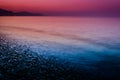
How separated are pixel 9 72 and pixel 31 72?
259cm

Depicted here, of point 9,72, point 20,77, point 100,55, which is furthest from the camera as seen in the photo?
point 100,55

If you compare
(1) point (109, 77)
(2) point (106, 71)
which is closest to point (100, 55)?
(2) point (106, 71)

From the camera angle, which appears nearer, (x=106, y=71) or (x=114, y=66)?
(x=106, y=71)

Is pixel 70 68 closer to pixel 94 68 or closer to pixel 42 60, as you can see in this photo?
pixel 94 68

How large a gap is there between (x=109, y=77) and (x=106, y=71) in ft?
8.25

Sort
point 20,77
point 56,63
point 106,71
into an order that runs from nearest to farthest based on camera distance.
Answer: point 20,77
point 106,71
point 56,63

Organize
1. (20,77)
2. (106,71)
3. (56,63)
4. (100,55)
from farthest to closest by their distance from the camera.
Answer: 1. (100,55)
2. (56,63)
3. (106,71)
4. (20,77)

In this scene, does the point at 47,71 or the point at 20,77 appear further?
the point at 47,71

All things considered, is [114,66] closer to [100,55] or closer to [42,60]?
[100,55]

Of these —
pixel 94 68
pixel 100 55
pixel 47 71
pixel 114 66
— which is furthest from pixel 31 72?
pixel 100 55

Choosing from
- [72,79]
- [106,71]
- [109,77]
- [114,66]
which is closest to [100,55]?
[114,66]

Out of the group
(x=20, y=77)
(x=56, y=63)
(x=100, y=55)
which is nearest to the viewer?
(x=20, y=77)

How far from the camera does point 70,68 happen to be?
25297 millimetres

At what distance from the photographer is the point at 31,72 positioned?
899 inches
